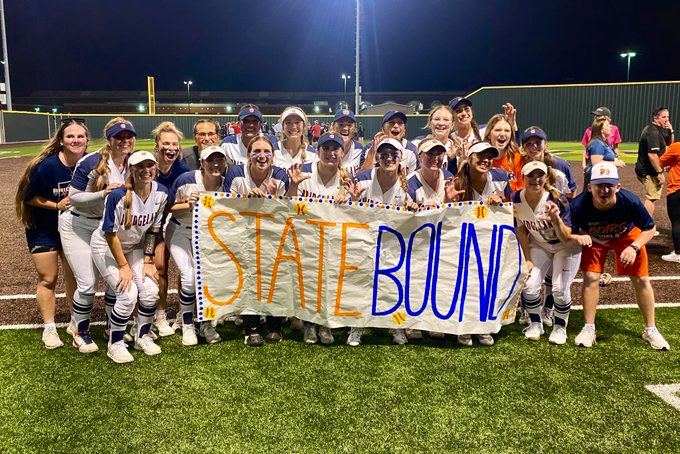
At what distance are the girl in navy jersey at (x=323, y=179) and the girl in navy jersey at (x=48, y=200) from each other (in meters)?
2.06

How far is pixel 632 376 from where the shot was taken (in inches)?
167

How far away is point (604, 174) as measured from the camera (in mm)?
4582

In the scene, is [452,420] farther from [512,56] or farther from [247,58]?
[247,58]

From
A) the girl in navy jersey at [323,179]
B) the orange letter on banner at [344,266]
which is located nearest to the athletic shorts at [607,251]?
the orange letter on banner at [344,266]

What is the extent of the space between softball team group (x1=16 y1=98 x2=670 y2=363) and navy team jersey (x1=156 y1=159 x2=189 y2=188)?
24 mm

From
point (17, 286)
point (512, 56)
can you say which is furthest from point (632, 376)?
point (512, 56)

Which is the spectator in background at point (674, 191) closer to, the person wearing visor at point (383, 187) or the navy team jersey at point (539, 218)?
the navy team jersey at point (539, 218)

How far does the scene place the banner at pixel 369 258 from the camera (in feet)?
16.1

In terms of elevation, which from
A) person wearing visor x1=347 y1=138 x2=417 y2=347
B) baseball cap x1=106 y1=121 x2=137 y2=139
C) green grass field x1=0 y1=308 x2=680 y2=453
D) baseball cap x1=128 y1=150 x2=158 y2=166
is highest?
baseball cap x1=106 y1=121 x2=137 y2=139

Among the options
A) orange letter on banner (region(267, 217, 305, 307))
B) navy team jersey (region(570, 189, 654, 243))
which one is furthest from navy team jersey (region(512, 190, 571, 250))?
orange letter on banner (region(267, 217, 305, 307))

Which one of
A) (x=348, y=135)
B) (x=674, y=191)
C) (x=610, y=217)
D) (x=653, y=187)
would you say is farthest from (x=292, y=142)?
(x=653, y=187)

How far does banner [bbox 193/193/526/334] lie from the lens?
4902 mm

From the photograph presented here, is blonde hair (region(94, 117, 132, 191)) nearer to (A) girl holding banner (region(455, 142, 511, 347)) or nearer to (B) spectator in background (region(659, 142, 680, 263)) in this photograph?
(A) girl holding banner (region(455, 142, 511, 347))

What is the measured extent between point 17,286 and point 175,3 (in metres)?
91.0
